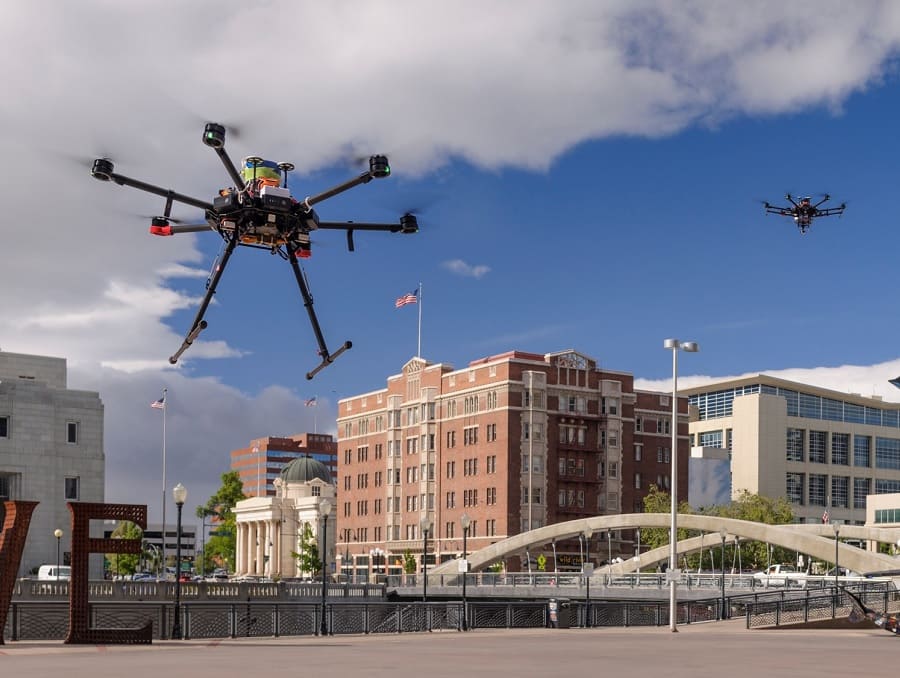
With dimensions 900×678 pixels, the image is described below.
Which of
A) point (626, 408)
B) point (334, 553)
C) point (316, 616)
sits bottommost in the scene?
point (334, 553)

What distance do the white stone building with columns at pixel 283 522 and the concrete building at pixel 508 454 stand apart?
53.0 ft

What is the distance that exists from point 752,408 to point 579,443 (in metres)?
36.2

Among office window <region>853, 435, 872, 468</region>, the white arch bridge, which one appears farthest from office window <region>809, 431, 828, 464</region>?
the white arch bridge

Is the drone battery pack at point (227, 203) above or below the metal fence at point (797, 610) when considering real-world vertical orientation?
above

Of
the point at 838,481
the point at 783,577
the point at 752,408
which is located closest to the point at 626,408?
the point at 752,408

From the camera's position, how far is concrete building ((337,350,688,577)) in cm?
14412

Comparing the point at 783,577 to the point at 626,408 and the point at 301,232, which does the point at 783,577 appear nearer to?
the point at 301,232

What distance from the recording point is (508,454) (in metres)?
143

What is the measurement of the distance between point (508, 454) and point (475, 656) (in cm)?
11334

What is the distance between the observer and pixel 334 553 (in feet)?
611

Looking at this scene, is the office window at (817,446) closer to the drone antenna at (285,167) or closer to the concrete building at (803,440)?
the concrete building at (803,440)

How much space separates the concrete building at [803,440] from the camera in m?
173

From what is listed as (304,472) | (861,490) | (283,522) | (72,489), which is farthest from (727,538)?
(304,472)

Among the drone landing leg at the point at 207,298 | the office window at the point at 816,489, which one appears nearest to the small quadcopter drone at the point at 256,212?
the drone landing leg at the point at 207,298
